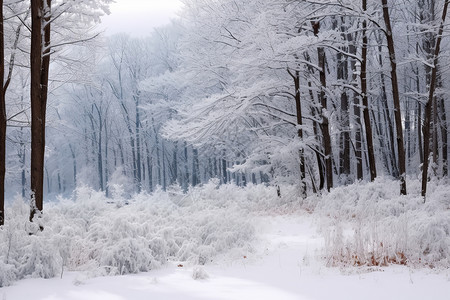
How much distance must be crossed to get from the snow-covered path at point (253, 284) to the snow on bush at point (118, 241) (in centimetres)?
22

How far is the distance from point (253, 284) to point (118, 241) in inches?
88.9

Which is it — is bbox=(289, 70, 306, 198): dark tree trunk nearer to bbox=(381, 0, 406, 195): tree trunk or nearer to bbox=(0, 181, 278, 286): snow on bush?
bbox=(381, 0, 406, 195): tree trunk

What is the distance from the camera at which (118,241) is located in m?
5.88

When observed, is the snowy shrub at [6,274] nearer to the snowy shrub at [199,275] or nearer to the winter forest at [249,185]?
the winter forest at [249,185]

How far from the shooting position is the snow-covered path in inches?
167

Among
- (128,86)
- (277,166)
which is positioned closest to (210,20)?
(277,166)

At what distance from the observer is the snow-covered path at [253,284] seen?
13.9 feet

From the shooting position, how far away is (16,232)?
18.2 feet

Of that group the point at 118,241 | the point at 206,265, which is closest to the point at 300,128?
the point at 206,265

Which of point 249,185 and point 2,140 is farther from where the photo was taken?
point 249,185

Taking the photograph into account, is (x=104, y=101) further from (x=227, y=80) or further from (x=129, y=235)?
(x=129, y=235)

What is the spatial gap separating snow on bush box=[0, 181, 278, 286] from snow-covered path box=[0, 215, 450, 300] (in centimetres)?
22

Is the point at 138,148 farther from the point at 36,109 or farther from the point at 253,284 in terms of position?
the point at 253,284

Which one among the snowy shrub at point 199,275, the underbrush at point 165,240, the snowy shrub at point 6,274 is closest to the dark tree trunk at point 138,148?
the underbrush at point 165,240
